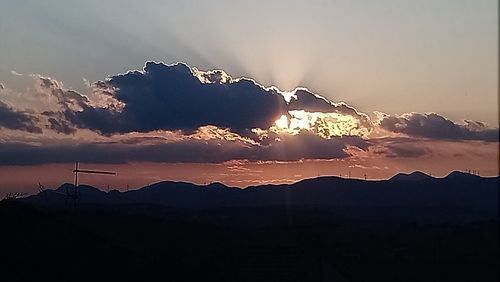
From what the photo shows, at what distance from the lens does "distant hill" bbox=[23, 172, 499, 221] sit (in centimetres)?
9231

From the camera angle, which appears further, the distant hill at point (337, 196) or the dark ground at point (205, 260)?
the distant hill at point (337, 196)

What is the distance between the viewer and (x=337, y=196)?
A: 146 m

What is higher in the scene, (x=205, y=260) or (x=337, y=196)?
(x=337, y=196)

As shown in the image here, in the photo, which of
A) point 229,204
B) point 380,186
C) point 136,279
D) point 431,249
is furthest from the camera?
point 229,204

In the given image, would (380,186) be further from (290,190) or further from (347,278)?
(347,278)

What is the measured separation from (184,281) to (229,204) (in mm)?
127292

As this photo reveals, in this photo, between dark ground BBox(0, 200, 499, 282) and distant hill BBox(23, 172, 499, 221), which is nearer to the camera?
dark ground BBox(0, 200, 499, 282)

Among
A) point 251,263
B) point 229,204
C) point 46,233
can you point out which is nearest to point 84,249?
point 46,233

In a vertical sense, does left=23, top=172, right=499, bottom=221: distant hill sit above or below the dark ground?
above

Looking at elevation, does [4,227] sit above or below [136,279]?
above

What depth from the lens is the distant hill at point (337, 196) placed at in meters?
92.3

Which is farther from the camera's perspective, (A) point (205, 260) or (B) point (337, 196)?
(B) point (337, 196)

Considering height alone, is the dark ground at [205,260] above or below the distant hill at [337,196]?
below

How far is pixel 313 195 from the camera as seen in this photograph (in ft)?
495
